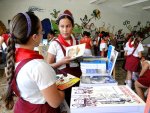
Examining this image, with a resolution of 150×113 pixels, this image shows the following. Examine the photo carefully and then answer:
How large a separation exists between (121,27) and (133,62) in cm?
555

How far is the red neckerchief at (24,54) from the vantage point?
38.6 inches

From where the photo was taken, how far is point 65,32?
1659mm

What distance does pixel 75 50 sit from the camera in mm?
1591

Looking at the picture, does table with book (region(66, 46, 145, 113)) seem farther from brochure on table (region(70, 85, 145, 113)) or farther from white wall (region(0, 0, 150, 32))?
white wall (region(0, 0, 150, 32))

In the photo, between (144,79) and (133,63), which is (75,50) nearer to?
(144,79)

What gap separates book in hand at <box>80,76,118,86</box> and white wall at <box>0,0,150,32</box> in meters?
7.30

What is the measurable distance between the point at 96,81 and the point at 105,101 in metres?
0.32

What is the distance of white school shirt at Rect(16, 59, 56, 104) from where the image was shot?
3.08 feet

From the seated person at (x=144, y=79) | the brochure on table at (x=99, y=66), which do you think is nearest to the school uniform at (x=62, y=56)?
the brochure on table at (x=99, y=66)

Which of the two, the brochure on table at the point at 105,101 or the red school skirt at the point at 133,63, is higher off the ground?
the brochure on table at the point at 105,101

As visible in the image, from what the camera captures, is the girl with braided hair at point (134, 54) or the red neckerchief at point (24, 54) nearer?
the red neckerchief at point (24, 54)

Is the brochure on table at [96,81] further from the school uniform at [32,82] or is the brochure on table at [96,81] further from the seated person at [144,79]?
the seated person at [144,79]

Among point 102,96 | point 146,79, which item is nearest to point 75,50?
point 102,96

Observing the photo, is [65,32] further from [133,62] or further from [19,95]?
[133,62]
